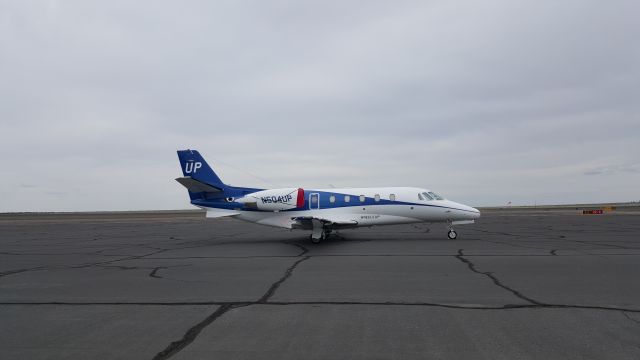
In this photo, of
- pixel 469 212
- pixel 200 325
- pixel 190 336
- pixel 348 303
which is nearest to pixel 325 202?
pixel 469 212

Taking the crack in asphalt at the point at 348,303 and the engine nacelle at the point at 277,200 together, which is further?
the engine nacelle at the point at 277,200

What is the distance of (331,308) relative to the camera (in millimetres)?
7293

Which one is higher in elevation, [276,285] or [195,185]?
[195,185]

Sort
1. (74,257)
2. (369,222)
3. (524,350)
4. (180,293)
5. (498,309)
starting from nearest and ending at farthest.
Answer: (524,350) < (498,309) < (180,293) < (74,257) < (369,222)

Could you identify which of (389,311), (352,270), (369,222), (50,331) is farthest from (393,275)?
(369,222)

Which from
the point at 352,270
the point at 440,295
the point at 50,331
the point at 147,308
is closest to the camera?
the point at 50,331

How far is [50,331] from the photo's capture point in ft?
20.7

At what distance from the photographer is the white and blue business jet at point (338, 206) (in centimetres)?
2103

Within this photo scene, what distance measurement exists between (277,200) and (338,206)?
2.88 meters

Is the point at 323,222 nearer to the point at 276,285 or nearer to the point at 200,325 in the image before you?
the point at 276,285

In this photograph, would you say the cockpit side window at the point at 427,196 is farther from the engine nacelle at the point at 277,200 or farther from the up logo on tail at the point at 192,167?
the up logo on tail at the point at 192,167

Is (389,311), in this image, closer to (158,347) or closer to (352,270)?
(158,347)

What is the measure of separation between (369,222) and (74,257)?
39.8ft

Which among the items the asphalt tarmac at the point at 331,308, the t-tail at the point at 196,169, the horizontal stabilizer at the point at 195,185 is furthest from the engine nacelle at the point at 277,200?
the asphalt tarmac at the point at 331,308
